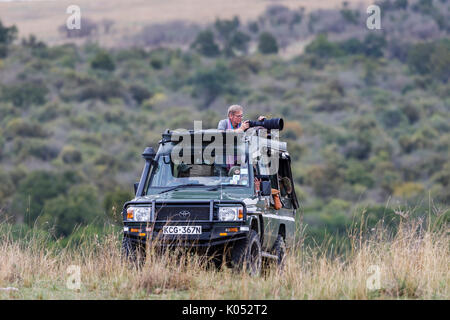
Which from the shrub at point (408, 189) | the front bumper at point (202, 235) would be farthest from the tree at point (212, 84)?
the front bumper at point (202, 235)

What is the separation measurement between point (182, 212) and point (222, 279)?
1103 mm

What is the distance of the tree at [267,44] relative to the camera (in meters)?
102

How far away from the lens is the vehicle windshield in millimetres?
11227

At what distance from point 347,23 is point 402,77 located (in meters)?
28.4

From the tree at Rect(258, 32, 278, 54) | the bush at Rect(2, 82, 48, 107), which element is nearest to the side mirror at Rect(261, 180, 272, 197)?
the bush at Rect(2, 82, 48, 107)

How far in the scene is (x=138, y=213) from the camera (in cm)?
1038

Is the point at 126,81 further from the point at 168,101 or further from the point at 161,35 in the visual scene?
the point at 161,35

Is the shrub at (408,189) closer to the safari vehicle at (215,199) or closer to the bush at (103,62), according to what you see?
the safari vehicle at (215,199)

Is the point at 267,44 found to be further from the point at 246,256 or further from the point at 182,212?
the point at 246,256

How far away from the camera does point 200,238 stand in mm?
10094

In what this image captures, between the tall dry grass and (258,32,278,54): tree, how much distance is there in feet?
302

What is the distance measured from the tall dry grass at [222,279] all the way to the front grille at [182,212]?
1.51 feet

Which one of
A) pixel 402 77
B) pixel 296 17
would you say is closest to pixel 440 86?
pixel 402 77

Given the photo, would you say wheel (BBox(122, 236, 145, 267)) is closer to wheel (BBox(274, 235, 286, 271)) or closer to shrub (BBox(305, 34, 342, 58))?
wheel (BBox(274, 235, 286, 271))
